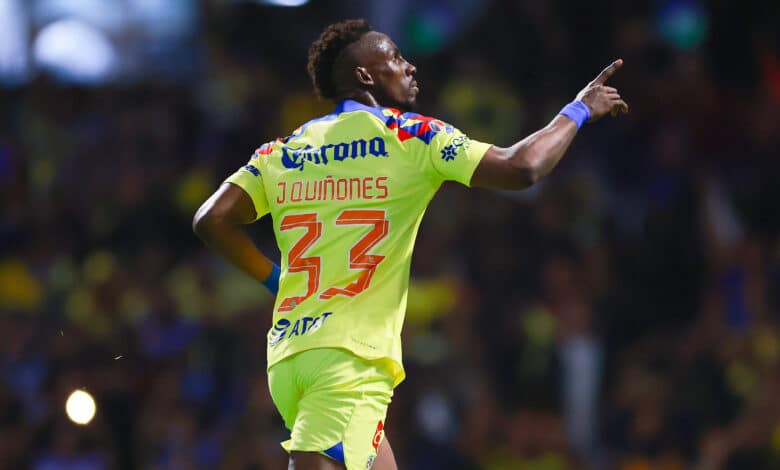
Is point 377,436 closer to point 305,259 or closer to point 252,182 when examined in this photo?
point 305,259

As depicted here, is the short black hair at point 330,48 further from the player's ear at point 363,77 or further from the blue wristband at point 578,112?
the blue wristband at point 578,112

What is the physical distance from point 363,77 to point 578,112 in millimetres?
826

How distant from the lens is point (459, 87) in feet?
36.0

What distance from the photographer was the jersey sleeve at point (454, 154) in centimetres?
431

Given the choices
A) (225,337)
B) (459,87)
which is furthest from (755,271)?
(225,337)

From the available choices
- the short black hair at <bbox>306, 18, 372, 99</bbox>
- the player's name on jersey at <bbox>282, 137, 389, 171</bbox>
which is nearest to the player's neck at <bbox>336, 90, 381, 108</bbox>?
the short black hair at <bbox>306, 18, 372, 99</bbox>

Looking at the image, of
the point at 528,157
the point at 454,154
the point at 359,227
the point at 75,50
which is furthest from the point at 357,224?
the point at 75,50

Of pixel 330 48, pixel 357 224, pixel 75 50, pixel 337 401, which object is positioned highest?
pixel 75 50

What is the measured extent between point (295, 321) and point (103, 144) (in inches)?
324

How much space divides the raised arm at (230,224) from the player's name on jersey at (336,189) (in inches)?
11.9

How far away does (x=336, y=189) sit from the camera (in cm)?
450

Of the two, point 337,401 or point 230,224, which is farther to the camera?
point 230,224

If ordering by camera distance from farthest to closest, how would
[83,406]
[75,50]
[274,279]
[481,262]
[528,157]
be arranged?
[75,50] → [481,262] → [83,406] → [274,279] → [528,157]

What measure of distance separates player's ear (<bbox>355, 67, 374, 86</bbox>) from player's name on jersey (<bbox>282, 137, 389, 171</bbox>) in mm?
286
